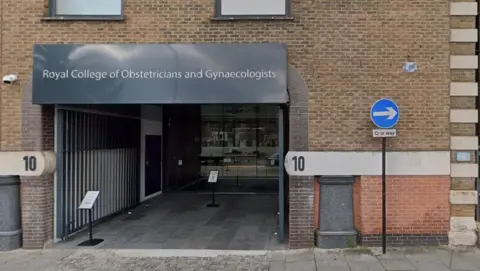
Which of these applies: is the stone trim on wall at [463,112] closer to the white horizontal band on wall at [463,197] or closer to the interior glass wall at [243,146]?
the white horizontal band on wall at [463,197]

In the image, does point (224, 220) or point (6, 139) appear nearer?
point (6, 139)

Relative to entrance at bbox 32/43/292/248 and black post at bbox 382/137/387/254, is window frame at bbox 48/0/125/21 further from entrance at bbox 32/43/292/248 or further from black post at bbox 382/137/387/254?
black post at bbox 382/137/387/254

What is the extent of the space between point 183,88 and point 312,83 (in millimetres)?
2528

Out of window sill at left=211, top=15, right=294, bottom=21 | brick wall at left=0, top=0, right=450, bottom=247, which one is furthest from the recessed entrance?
window sill at left=211, top=15, right=294, bottom=21

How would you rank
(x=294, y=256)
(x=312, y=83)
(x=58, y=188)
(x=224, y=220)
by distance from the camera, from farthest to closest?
1. (x=224, y=220)
2. (x=58, y=188)
3. (x=312, y=83)
4. (x=294, y=256)

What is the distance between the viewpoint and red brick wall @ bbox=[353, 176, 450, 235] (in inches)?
326

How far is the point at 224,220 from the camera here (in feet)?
37.4

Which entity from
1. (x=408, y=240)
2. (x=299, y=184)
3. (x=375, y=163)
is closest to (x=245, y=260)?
(x=299, y=184)

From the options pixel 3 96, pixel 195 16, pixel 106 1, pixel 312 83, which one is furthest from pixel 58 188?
pixel 312 83

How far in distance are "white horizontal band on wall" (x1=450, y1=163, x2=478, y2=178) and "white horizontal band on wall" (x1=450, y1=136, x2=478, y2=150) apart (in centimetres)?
33

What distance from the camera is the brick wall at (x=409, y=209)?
8289mm

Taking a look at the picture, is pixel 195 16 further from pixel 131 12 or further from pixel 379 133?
pixel 379 133

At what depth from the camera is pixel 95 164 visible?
35.2ft

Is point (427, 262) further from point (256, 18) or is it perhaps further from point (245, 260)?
point (256, 18)
